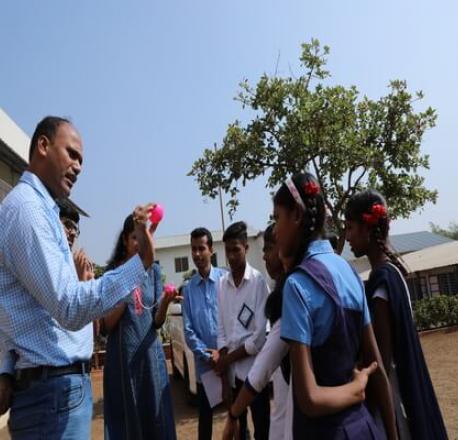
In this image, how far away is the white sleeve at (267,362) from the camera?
196 cm

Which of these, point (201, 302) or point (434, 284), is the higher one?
point (201, 302)

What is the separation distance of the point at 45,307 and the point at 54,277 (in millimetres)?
107

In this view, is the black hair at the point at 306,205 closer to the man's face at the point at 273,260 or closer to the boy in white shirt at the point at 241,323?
the man's face at the point at 273,260

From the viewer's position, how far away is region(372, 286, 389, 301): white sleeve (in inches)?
94.0

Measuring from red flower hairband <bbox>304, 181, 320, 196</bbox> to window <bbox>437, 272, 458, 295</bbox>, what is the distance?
21.4 meters

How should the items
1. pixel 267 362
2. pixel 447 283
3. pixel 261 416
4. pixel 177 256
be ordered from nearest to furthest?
pixel 267 362 → pixel 261 416 → pixel 447 283 → pixel 177 256

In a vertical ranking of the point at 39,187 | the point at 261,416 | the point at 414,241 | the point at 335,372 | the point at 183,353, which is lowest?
the point at 261,416

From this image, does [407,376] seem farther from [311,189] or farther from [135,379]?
[135,379]

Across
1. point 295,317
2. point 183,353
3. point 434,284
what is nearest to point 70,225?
point 295,317

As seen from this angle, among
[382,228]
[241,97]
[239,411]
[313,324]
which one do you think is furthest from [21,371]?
[241,97]

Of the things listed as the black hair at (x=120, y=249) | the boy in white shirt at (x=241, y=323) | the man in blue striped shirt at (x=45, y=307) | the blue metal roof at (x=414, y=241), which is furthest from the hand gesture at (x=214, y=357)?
the blue metal roof at (x=414, y=241)

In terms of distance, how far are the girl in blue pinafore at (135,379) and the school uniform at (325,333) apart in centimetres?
161

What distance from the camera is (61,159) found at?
1.97 meters

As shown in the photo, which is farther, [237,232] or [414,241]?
[414,241]
